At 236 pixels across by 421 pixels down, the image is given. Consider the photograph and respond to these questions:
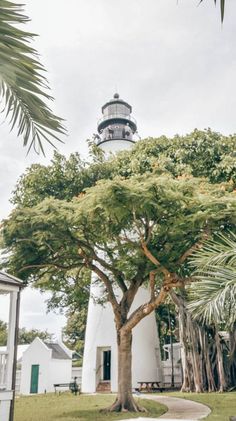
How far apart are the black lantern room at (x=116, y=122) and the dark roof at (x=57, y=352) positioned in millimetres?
11287

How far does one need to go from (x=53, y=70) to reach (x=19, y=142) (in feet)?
2.62

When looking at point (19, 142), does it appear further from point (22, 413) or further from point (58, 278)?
point (58, 278)

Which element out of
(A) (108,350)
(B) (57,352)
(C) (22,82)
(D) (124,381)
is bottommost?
(D) (124,381)

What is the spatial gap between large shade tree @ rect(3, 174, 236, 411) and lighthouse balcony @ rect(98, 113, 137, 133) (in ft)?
39.3

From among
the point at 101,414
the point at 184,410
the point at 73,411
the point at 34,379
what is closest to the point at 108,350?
the point at 34,379

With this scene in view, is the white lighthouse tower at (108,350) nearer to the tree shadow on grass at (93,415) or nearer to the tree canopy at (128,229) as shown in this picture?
the tree canopy at (128,229)

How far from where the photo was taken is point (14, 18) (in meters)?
2.48

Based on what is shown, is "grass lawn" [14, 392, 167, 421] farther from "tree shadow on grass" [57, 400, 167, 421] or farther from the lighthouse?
the lighthouse

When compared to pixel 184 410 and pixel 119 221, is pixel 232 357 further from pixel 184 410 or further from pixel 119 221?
pixel 119 221

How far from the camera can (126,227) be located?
1167 centimetres

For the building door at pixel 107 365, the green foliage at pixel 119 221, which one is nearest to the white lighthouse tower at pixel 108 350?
the building door at pixel 107 365

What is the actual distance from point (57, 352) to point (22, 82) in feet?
70.5

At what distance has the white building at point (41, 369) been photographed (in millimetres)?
20484

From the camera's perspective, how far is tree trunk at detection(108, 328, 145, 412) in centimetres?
1111
